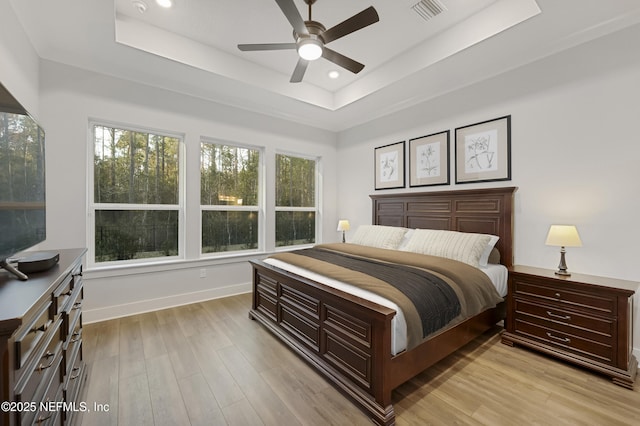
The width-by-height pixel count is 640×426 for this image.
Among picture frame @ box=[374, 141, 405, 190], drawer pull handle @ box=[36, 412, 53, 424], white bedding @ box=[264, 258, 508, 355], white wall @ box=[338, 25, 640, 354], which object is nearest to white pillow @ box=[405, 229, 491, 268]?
white bedding @ box=[264, 258, 508, 355]

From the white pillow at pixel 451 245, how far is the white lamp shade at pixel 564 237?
57 centimetres

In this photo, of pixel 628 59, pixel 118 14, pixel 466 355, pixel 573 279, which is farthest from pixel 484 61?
pixel 118 14

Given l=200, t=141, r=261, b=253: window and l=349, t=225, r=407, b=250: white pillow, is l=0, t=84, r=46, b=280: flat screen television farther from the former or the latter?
l=349, t=225, r=407, b=250: white pillow

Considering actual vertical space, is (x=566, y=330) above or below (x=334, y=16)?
below

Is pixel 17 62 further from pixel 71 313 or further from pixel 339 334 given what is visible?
pixel 339 334

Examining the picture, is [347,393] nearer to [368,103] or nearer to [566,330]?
[566,330]

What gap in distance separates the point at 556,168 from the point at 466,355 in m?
2.03

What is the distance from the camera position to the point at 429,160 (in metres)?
3.85

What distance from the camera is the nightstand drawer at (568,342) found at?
209 cm

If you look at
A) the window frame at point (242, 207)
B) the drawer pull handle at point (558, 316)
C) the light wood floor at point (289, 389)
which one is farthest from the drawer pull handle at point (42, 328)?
the drawer pull handle at point (558, 316)

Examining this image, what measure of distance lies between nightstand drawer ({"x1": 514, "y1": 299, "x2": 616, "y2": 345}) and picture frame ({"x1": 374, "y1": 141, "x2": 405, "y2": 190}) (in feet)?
7.35

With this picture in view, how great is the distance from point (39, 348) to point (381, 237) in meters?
3.29

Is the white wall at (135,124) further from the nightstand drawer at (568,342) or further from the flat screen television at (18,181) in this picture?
the nightstand drawer at (568,342)

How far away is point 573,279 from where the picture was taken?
2.29 m
